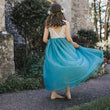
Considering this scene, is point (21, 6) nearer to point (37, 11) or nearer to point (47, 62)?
point (37, 11)

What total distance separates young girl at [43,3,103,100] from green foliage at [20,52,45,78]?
1.79 meters

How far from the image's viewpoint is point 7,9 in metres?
7.07

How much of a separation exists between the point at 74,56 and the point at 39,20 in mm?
2761

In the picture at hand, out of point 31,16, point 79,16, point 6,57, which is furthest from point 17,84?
point 79,16

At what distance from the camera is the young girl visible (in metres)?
3.02

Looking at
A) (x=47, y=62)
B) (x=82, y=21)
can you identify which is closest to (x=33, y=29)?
(x=47, y=62)

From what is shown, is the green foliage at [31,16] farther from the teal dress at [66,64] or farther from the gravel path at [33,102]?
the gravel path at [33,102]

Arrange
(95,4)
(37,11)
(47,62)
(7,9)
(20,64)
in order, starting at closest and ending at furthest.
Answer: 1. (47,62)
2. (37,11)
3. (20,64)
4. (7,9)
5. (95,4)

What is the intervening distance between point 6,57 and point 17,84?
671 millimetres

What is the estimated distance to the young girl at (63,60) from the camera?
9.92ft

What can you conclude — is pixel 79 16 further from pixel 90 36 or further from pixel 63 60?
pixel 63 60

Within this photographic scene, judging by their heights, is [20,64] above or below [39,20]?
below

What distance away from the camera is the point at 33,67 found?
5.31 m

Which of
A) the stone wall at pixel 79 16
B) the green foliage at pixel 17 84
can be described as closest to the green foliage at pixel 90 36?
the stone wall at pixel 79 16
